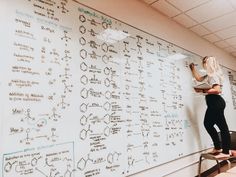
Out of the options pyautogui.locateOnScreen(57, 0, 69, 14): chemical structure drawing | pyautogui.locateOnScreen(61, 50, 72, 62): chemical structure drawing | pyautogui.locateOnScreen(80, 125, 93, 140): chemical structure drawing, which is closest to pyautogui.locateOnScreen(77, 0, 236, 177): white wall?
pyautogui.locateOnScreen(57, 0, 69, 14): chemical structure drawing

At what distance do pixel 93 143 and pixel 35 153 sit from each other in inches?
19.9

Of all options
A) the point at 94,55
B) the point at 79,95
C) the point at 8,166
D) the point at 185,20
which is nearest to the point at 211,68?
the point at 185,20

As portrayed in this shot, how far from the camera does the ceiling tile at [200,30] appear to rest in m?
3.50

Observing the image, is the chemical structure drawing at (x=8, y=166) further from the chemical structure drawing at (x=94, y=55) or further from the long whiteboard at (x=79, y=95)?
the chemical structure drawing at (x=94, y=55)

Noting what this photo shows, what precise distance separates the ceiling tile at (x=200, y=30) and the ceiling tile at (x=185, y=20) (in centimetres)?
17

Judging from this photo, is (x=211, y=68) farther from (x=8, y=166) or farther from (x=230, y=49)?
(x=8, y=166)

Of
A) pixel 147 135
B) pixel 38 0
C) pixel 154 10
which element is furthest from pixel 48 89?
pixel 154 10

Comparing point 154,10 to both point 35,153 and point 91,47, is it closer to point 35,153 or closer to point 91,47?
point 91,47

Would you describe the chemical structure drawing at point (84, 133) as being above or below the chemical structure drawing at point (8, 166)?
above

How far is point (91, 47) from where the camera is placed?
6.31 feet

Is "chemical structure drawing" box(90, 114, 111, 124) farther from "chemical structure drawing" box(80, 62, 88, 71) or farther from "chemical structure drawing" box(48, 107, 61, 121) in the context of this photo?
"chemical structure drawing" box(80, 62, 88, 71)

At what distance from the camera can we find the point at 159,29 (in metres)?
2.88

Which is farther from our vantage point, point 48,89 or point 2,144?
point 48,89

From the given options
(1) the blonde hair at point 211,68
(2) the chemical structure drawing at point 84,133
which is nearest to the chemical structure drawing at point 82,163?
(2) the chemical structure drawing at point 84,133
